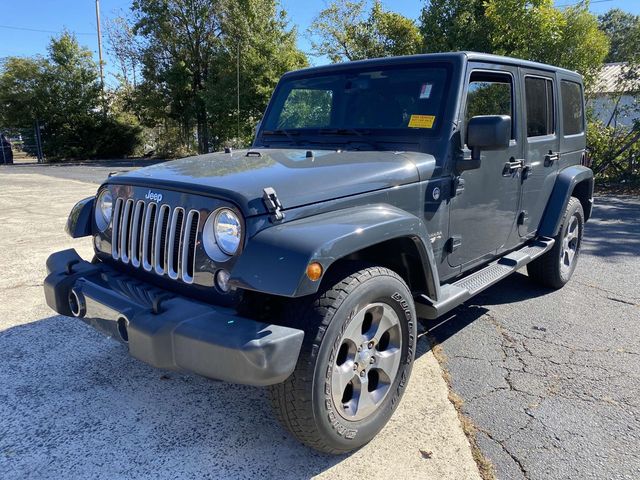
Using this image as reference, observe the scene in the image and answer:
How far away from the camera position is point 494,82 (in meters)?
3.61

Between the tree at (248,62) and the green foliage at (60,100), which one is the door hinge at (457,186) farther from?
the green foliage at (60,100)

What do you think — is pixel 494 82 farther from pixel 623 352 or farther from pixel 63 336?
pixel 63 336

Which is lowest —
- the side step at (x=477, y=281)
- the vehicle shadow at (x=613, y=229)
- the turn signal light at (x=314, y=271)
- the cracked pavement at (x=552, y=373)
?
the cracked pavement at (x=552, y=373)

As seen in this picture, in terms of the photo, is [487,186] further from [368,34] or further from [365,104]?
[368,34]

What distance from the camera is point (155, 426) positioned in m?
2.69

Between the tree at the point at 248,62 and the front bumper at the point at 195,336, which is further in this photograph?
the tree at the point at 248,62

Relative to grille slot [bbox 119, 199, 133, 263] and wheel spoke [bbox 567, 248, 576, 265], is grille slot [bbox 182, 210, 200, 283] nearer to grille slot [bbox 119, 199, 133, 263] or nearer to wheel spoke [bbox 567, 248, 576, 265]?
grille slot [bbox 119, 199, 133, 263]

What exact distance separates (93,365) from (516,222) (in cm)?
330

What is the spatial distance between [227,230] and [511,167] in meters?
2.39

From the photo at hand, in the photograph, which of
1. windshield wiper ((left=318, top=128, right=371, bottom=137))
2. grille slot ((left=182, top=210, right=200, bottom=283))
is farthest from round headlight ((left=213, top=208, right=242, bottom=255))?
windshield wiper ((left=318, top=128, right=371, bottom=137))

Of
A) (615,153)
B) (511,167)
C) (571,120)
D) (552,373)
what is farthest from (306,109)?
(615,153)

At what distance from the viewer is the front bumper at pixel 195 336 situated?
196cm

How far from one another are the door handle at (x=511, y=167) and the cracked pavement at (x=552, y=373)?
123cm

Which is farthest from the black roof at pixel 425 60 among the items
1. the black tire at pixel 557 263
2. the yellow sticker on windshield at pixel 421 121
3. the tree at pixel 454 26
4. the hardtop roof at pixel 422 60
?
the tree at pixel 454 26
